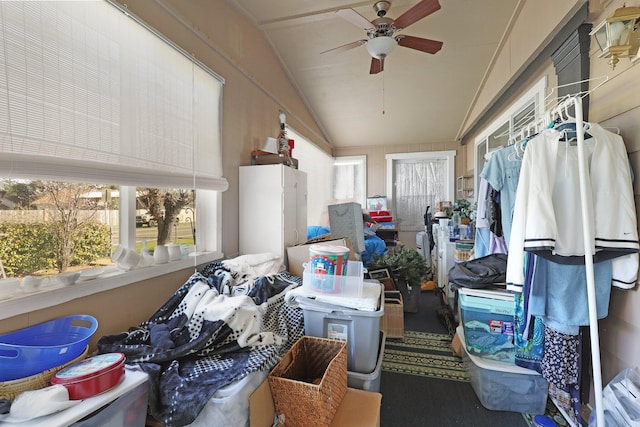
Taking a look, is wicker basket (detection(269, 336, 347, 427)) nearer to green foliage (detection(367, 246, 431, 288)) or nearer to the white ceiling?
green foliage (detection(367, 246, 431, 288))

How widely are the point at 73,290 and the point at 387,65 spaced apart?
3.56m

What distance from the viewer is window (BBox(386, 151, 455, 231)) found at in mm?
5512

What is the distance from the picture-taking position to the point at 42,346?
1130 mm

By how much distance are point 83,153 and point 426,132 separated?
495 cm

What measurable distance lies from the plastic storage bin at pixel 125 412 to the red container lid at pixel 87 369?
0.38 feet

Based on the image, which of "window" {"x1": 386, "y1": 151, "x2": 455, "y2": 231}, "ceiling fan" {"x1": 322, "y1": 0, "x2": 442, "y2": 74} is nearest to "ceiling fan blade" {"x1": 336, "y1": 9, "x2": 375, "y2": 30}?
"ceiling fan" {"x1": 322, "y1": 0, "x2": 442, "y2": 74}

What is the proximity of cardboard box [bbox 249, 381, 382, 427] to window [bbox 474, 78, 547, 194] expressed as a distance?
171cm

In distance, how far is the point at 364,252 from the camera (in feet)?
11.1

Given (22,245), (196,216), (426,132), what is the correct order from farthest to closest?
1. (426,132)
2. (196,216)
3. (22,245)

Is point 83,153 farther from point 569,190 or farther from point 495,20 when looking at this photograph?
point 495,20

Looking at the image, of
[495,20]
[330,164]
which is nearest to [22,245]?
[495,20]

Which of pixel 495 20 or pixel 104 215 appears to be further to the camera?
pixel 495 20

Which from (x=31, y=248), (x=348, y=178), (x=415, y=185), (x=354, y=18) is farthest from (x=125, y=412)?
(x=415, y=185)

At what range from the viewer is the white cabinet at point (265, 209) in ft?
8.00
